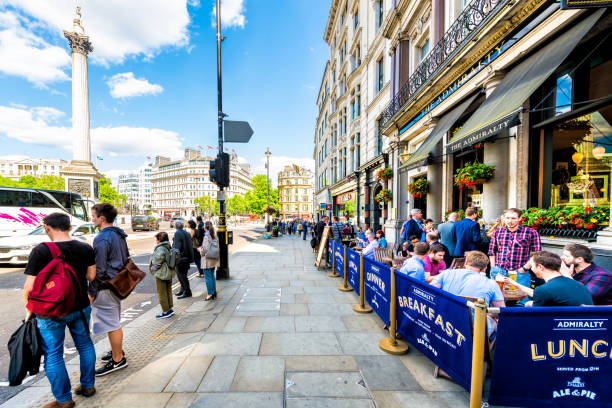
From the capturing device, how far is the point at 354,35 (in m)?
19.9

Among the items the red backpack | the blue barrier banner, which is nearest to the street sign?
the blue barrier banner

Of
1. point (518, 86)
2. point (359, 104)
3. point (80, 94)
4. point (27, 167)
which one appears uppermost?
point (27, 167)

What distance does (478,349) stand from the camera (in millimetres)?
2164

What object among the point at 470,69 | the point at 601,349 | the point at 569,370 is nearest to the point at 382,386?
the point at 569,370

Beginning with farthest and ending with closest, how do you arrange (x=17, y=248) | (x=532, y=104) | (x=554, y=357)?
1. (x=17, y=248)
2. (x=532, y=104)
3. (x=554, y=357)

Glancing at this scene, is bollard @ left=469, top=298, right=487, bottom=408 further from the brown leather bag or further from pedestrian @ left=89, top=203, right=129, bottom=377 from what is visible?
pedestrian @ left=89, top=203, right=129, bottom=377

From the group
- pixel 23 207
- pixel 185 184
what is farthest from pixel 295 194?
pixel 23 207

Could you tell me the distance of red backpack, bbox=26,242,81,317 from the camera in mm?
2279

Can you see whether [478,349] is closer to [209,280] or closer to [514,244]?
[514,244]

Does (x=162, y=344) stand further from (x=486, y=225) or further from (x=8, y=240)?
(x=8, y=240)

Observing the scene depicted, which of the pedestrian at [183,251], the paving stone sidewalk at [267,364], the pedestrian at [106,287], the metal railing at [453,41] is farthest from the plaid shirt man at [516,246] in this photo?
the pedestrian at [183,251]

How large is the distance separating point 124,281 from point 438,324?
3787mm

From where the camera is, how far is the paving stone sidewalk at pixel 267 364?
2562 mm

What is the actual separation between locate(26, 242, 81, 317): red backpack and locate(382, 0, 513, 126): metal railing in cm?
987
